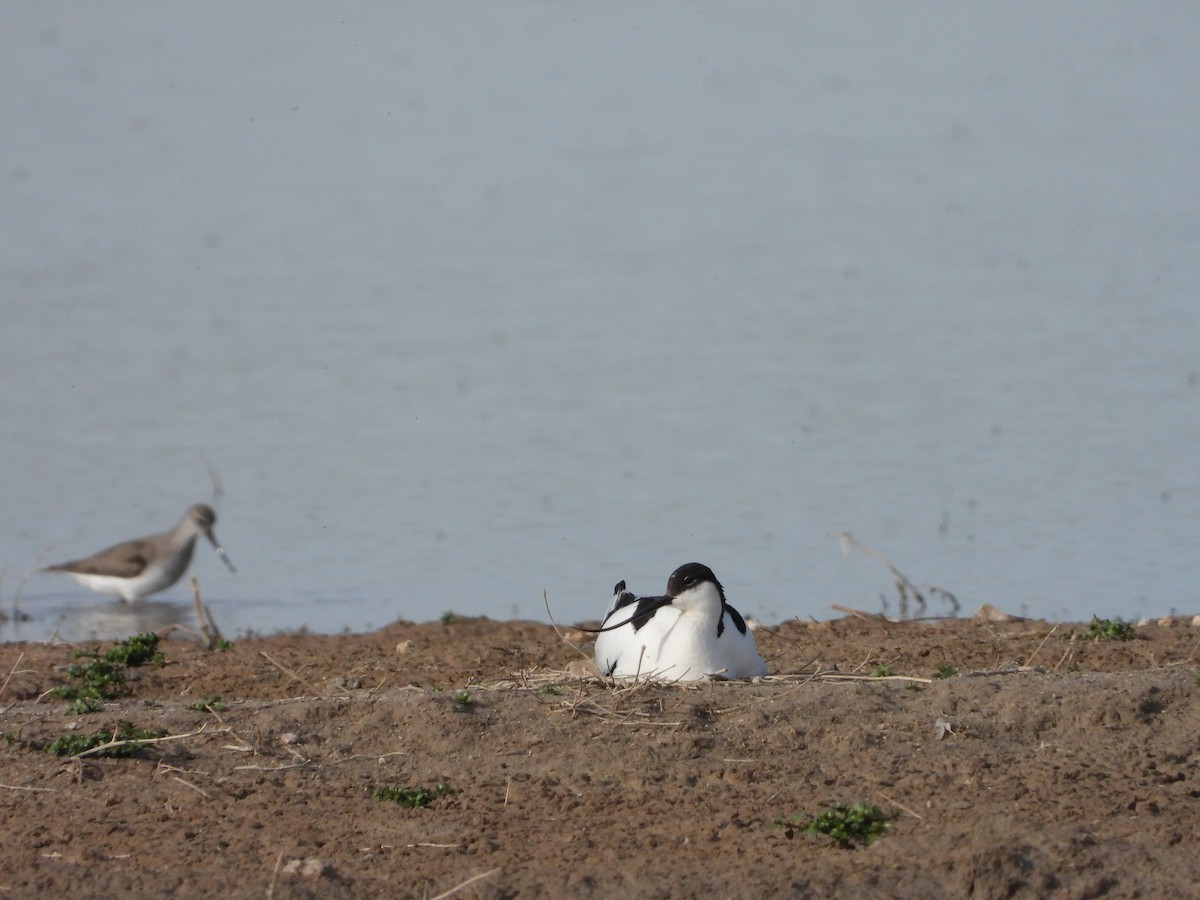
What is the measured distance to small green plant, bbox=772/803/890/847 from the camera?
5.84 meters

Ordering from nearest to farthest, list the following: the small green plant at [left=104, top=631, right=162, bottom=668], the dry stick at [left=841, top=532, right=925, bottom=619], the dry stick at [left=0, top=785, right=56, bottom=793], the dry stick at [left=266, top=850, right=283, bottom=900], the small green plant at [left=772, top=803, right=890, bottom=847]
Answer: the dry stick at [left=266, top=850, right=283, bottom=900]
the small green plant at [left=772, top=803, right=890, bottom=847]
the dry stick at [left=0, top=785, right=56, bottom=793]
the small green plant at [left=104, top=631, right=162, bottom=668]
the dry stick at [left=841, top=532, right=925, bottom=619]

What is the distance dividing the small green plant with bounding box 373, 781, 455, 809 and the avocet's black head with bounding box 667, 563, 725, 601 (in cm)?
172

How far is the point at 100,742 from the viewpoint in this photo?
6.71 m

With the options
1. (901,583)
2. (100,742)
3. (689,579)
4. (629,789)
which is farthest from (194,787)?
(901,583)

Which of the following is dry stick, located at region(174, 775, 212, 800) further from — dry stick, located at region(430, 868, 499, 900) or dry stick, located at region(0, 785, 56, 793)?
dry stick, located at region(430, 868, 499, 900)

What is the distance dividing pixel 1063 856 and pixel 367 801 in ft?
7.44

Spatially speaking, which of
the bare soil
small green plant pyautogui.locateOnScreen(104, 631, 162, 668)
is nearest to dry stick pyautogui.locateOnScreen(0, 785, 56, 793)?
the bare soil

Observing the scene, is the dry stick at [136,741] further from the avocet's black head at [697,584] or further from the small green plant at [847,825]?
the small green plant at [847,825]

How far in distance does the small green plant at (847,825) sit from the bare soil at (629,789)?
0.14 feet

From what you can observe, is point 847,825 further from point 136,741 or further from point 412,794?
point 136,741

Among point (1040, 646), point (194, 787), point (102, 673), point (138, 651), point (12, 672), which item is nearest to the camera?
point (194, 787)

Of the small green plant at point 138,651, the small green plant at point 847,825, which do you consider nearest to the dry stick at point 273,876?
the small green plant at point 847,825

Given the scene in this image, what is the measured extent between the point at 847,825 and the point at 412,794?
1.46 m

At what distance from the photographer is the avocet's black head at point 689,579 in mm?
7719
